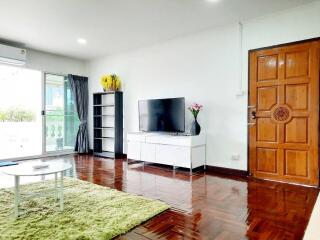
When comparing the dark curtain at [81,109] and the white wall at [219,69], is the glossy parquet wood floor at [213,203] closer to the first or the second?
the white wall at [219,69]

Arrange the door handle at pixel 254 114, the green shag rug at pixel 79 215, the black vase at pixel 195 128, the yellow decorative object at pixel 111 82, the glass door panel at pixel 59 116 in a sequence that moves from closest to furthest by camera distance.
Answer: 1. the green shag rug at pixel 79 215
2. the door handle at pixel 254 114
3. the black vase at pixel 195 128
4. the yellow decorative object at pixel 111 82
5. the glass door panel at pixel 59 116

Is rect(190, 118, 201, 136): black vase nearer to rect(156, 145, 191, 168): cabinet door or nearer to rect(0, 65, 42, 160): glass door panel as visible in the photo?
rect(156, 145, 191, 168): cabinet door

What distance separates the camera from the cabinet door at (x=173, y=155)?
388 centimetres

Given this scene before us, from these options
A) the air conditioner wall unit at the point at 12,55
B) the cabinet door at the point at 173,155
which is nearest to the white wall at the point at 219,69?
the cabinet door at the point at 173,155

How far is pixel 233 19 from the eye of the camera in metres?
3.63

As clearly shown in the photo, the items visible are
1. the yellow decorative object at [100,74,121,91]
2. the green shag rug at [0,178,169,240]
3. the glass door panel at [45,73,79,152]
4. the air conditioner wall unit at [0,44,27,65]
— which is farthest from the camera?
the glass door panel at [45,73,79,152]

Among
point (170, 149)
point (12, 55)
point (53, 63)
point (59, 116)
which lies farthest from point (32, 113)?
point (170, 149)

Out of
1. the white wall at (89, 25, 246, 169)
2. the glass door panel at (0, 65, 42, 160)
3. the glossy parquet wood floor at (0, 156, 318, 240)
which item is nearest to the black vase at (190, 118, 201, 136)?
the white wall at (89, 25, 246, 169)

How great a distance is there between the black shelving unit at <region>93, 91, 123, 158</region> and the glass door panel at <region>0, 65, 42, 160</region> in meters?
1.30

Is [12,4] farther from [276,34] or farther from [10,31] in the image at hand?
[276,34]

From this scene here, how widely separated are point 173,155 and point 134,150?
3.23 feet

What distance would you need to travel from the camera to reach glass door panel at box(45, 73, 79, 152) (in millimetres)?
5598

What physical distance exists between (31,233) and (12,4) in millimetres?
2953

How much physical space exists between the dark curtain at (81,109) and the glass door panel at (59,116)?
0.16m
